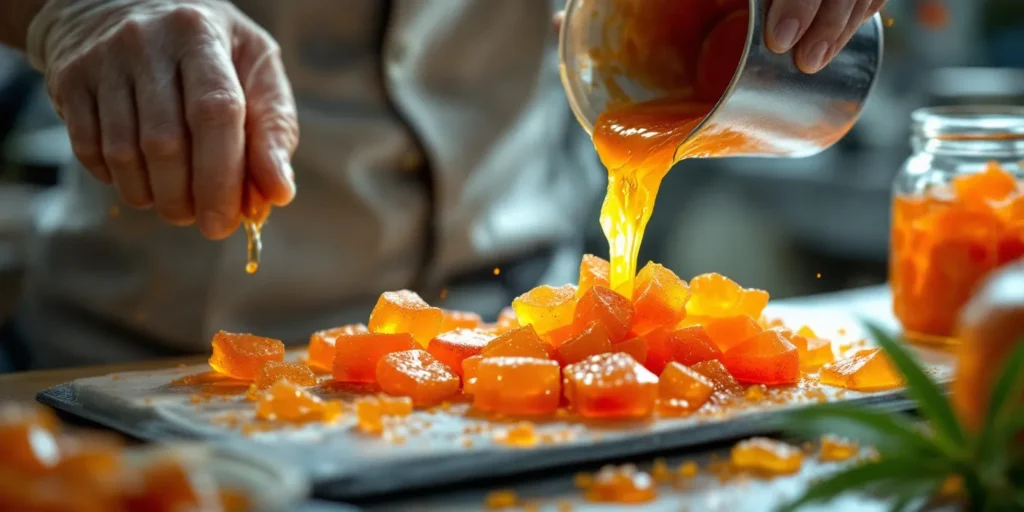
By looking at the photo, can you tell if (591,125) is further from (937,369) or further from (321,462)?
(321,462)

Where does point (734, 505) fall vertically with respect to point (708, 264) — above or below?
above

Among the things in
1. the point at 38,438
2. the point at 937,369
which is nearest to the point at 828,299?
the point at 937,369

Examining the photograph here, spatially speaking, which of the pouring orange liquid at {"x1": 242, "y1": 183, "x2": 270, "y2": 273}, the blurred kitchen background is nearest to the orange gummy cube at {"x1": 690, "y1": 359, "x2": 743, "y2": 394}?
the pouring orange liquid at {"x1": 242, "y1": 183, "x2": 270, "y2": 273}

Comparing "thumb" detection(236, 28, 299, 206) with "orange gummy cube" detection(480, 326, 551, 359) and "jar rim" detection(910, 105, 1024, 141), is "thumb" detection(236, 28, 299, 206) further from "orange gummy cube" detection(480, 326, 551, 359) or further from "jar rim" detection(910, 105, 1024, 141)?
"jar rim" detection(910, 105, 1024, 141)

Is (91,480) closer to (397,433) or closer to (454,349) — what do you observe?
(397,433)

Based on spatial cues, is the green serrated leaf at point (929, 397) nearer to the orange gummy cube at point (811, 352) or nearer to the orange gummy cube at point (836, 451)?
the orange gummy cube at point (836, 451)

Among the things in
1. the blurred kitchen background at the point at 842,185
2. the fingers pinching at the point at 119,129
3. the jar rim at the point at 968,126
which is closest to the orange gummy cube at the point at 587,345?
the fingers pinching at the point at 119,129

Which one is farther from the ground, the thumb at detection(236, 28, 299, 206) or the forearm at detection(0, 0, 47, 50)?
the forearm at detection(0, 0, 47, 50)
